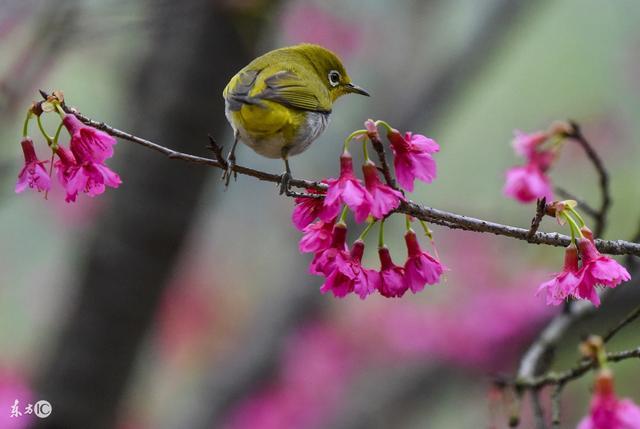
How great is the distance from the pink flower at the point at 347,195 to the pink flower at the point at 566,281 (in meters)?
0.44

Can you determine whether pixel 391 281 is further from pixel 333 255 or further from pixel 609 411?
pixel 609 411

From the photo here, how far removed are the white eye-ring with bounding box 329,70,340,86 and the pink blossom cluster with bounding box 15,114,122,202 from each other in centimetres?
102

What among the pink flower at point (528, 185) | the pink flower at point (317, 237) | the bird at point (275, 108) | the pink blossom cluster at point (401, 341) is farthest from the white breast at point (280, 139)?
the pink blossom cluster at point (401, 341)

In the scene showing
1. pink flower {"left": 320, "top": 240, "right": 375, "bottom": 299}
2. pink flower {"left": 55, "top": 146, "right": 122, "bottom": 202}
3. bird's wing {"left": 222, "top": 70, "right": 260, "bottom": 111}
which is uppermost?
bird's wing {"left": 222, "top": 70, "right": 260, "bottom": 111}

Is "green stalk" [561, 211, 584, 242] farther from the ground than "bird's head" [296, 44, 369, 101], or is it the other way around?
"bird's head" [296, 44, 369, 101]

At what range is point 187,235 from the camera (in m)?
4.14

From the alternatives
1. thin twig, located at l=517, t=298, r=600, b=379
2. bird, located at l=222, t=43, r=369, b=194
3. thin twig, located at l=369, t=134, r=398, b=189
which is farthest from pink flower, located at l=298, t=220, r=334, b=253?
thin twig, located at l=517, t=298, r=600, b=379

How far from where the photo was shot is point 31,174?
173 centimetres

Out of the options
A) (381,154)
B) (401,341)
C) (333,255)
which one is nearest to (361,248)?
(333,255)

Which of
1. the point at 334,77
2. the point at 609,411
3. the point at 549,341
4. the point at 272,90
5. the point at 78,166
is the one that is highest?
the point at 334,77

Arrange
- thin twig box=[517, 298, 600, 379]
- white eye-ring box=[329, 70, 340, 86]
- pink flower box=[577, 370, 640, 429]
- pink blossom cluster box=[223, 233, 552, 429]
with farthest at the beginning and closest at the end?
1. pink blossom cluster box=[223, 233, 552, 429]
2. white eye-ring box=[329, 70, 340, 86]
3. thin twig box=[517, 298, 600, 379]
4. pink flower box=[577, 370, 640, 429]

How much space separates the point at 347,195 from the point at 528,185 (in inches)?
41.6

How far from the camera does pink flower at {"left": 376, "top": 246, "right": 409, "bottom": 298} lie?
5.89 ft

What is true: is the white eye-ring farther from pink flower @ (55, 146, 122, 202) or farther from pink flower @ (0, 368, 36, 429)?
pink flower @ (0, 368, 36, 429)
